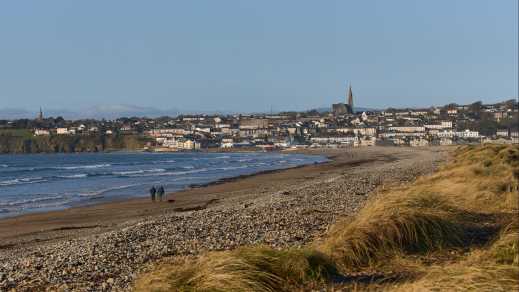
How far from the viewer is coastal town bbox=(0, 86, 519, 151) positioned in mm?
130750

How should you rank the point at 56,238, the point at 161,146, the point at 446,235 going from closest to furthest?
the point at 446,235
the point at 56,238
the point at 161,146

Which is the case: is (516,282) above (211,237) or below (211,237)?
above

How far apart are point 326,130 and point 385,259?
156983mm

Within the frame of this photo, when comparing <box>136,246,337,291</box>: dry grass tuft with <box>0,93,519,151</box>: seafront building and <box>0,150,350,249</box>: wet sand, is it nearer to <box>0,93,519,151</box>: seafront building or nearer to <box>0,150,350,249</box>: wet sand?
<box>0,150,350,249</box>: wet sand

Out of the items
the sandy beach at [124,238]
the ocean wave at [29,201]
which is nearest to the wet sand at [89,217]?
the sandy beach at [124,238]

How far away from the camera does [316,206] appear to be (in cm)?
1638

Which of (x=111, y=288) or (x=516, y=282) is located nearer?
(x=516, y=282)

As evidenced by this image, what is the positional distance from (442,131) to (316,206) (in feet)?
441

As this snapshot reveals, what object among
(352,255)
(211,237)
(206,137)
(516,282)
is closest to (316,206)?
(211,237)

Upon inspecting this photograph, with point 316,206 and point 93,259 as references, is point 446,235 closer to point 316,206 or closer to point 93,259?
point 93,259

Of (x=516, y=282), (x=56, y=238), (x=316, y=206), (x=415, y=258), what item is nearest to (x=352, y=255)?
(x=415, y=258)

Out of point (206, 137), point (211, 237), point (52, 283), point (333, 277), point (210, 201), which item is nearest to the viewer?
point (333, 277)

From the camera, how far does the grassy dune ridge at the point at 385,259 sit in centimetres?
596

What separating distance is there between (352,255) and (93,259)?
13.6ft
